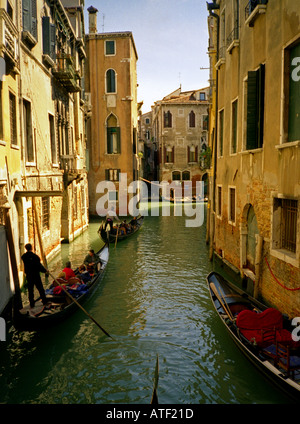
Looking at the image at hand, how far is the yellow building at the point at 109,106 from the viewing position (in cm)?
2362

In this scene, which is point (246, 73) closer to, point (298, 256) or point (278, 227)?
point (278, 227)

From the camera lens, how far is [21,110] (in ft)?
31.4


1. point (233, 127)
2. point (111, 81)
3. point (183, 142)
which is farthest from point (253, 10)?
point (183, 142)

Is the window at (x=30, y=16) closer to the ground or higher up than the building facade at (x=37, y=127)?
higher up

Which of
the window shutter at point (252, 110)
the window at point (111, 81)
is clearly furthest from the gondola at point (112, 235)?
the window at point (111, 81)

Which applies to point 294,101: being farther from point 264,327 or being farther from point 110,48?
point 110,48

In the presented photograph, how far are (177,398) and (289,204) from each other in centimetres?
408

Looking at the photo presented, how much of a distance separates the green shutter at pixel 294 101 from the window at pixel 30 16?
23.3ft

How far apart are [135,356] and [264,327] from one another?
7.55 ft

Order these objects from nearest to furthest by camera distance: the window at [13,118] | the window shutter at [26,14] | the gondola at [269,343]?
the gondola at [269,343]
the window at [13,118]
the window shutter at [26,14]

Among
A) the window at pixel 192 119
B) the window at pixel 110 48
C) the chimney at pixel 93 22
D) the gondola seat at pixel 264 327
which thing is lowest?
the gondola seat at pixel 264 327

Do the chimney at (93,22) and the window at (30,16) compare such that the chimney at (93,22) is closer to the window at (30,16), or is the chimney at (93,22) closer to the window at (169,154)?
the window at (30,16)

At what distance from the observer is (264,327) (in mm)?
5848
